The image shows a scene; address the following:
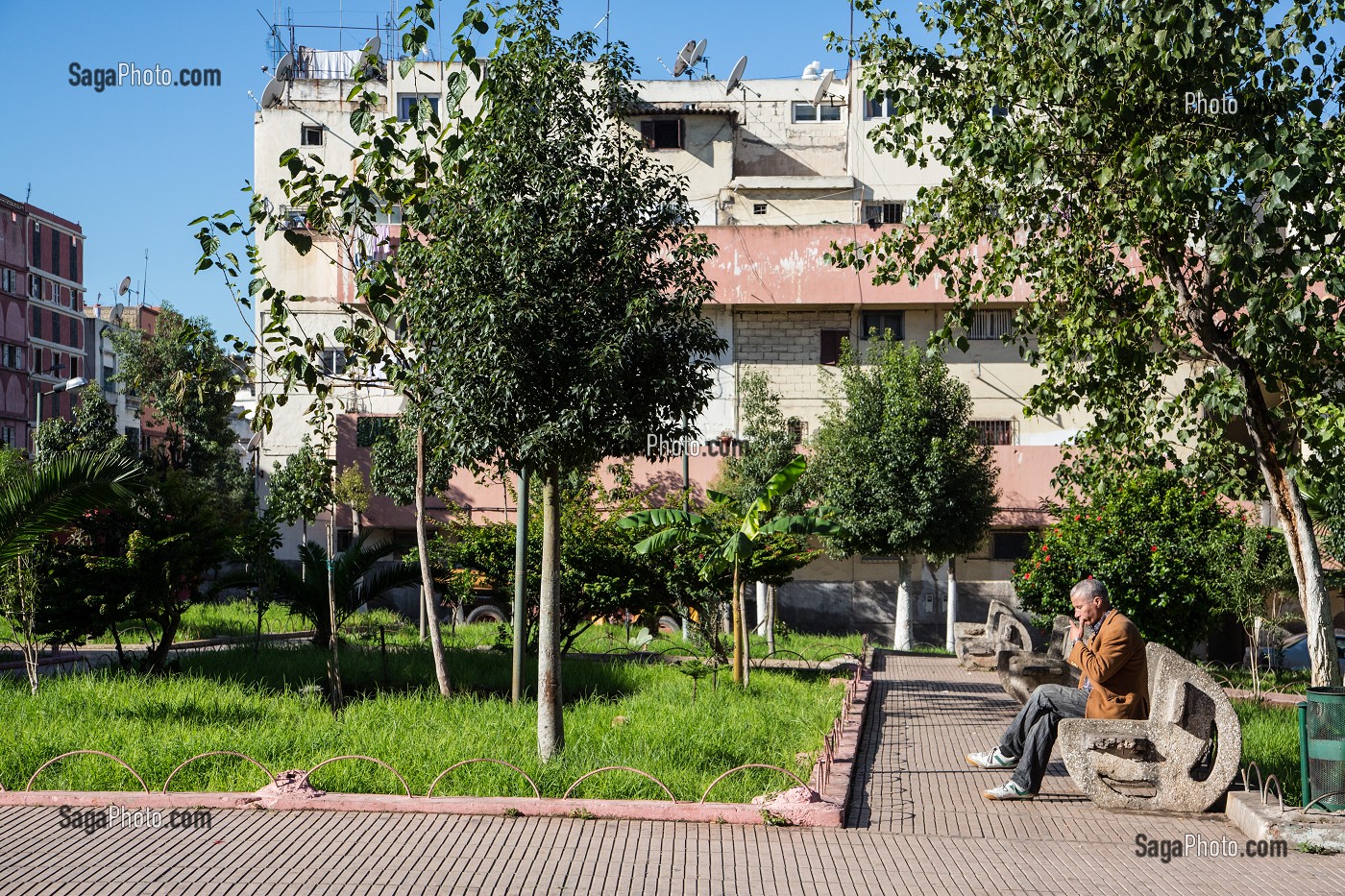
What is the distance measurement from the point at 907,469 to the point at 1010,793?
19146 millimetres

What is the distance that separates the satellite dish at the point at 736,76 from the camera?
146 feet

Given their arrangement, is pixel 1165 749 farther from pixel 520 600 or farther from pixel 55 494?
pixel 55 494

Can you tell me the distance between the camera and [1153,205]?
32.6 feet

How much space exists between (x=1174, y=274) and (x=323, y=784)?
316 inches

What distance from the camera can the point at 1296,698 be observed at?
1521 centimetres

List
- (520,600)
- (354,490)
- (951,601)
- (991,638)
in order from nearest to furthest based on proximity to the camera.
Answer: (520,600) → (991,638) → (951,601) → (354,490)

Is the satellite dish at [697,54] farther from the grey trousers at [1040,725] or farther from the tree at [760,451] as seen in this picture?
the grey trousers at [1040,725]

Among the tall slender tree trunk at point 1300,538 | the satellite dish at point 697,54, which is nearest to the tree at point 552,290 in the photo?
the tall slender tree trunk at point 1300,538

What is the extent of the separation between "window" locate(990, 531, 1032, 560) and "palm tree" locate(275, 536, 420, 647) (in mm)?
21062

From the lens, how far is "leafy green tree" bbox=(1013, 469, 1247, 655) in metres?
19.5

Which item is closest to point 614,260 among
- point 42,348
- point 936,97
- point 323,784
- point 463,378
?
point 463,378
